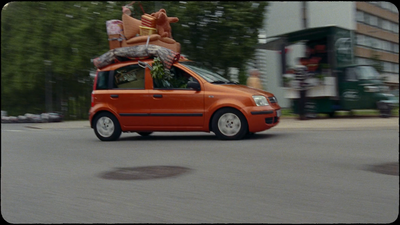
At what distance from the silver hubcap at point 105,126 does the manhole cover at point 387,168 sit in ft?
19.6

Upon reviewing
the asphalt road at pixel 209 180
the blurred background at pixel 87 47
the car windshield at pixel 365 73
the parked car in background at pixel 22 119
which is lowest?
the asphalt road at pixel 209 180

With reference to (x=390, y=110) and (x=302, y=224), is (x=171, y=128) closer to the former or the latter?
(x=302, y=224)

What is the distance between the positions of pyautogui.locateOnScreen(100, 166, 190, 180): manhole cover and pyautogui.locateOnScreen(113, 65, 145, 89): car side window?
376 centimetres

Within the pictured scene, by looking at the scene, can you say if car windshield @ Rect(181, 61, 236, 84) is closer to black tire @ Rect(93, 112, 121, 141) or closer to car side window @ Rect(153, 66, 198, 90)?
car side window @ Rect(153, 66, 198, 90)

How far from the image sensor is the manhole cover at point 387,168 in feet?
20.6

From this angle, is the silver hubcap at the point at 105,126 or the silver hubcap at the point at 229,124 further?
the silver hubcap at the point at 105,126

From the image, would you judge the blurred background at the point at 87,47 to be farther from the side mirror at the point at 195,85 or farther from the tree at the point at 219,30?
the side mirror at the point at 195,85

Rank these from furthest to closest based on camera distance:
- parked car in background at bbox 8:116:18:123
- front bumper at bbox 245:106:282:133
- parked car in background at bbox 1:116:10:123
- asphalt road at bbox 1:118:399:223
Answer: parked car in background at bbox 1:116:10:123 → parked car in background at bbox 8:116:18:123 → front bumper at bbox 245:106:282:133 → asphalt road at bbox 1:118:399:223

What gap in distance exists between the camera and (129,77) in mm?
10688

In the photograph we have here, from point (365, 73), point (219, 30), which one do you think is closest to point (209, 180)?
point (365, 73)

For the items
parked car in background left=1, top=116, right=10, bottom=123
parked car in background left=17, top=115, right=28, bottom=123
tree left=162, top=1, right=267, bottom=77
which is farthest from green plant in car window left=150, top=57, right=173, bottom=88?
parked car in background left=1, top=116, right=10, bottom=123

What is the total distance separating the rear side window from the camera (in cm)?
1094

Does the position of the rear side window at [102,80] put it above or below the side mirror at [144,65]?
below

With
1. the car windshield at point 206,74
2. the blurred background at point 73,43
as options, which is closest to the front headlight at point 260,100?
the car windshield at point 206,74
